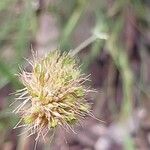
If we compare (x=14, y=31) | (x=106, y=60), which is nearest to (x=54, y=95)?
(x=14, y=31)

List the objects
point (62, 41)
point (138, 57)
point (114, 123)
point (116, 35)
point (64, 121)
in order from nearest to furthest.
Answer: point (64, 121) < point (62, 41) < point (116, 35) < point (114, 123) < point (138, 57)

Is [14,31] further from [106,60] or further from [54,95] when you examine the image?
[54,95]

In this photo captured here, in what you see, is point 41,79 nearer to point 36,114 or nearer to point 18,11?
point 36,114

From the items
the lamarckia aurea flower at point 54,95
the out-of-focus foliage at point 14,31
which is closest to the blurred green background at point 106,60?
the out-of-focus foliage at point 14,31

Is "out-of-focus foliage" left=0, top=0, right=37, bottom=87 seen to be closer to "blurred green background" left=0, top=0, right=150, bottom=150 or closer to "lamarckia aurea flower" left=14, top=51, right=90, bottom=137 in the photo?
"blurred green background" left=0, top=0, right=150, bottom=150

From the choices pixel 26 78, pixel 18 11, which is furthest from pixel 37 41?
pixel 26 78

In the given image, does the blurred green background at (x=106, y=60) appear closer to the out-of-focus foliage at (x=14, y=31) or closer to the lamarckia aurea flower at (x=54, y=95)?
the out-of-focus foliage at (x=14, y=31)
